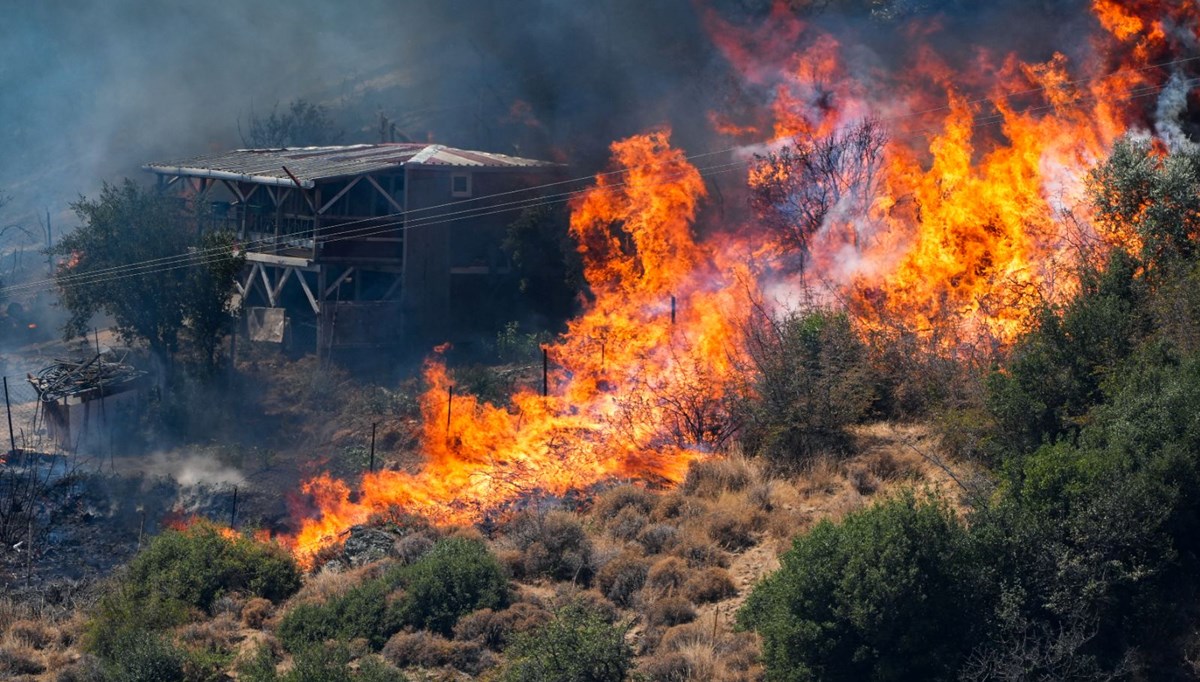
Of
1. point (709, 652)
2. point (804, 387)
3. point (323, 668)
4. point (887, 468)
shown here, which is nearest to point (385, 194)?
point (804, 387)

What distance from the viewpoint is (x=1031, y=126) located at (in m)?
24.8

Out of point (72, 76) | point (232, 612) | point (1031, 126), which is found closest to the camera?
point (232, 612)

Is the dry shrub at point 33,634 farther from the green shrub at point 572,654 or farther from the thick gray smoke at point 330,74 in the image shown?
the thick gray smoke at point 330,74

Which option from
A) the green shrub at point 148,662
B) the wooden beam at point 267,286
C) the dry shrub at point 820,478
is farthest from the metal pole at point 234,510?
the wooden beam at point 267,286

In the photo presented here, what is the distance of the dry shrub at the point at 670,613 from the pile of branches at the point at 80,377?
18039 mm

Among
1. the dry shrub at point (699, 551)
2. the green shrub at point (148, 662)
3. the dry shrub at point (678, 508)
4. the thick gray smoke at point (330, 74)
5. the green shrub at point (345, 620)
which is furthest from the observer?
the thick gray smoke at point (330, 74)

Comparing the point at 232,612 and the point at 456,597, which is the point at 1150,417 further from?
the point at 232,612

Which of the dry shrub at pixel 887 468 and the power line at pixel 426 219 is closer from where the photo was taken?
the dry shrub at pixel 887 468

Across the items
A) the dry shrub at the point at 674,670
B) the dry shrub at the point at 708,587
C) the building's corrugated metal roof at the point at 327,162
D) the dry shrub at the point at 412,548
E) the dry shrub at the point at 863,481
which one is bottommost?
the dry shrub at the point at 674,670

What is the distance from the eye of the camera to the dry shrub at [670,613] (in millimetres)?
14984

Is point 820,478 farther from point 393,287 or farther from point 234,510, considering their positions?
point 393,287

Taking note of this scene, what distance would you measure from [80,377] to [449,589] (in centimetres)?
1684

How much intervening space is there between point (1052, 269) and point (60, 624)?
17068 millimetres

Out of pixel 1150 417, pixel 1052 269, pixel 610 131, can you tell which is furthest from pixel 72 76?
pixel 1150 417
